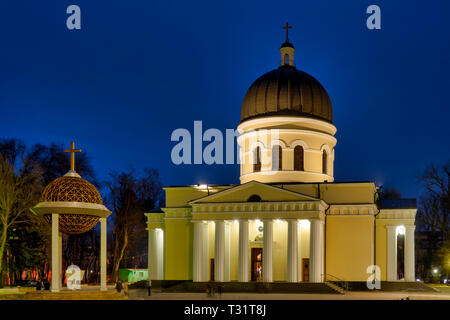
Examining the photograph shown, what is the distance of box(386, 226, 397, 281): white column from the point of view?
165ft

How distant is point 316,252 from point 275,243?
4582 millimetres

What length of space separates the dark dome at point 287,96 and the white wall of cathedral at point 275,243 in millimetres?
8883

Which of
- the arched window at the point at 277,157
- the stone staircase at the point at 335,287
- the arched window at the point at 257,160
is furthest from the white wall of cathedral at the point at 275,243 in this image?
the arched window at the point at 257,160

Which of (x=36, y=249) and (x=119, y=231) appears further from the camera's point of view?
(x=119, y=231)

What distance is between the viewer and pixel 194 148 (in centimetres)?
5647

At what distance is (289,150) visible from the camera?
53562 mm

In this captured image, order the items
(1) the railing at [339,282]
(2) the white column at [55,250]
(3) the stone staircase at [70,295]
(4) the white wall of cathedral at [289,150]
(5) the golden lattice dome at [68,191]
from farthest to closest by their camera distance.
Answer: (4) the white wall of cathedral at [289,150]
(1) the railing at [339,282]
(5) the golden lattice dome at [68,191]
(2) the white column at [55,250]
(3) the stone staircase at [70,295]

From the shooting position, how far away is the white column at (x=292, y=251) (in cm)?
4688

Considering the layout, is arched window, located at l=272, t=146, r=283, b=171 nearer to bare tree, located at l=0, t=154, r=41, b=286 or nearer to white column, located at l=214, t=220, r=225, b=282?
white column, located at l=214, t=220, r=225, b=282

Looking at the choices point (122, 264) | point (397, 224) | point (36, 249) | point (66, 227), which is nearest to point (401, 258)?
point (397, 224)

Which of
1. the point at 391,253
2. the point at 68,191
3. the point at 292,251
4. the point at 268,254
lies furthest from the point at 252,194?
the point at 68,191

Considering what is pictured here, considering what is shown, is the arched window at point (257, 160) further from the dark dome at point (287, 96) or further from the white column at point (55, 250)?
the white column at point (55, 250)
